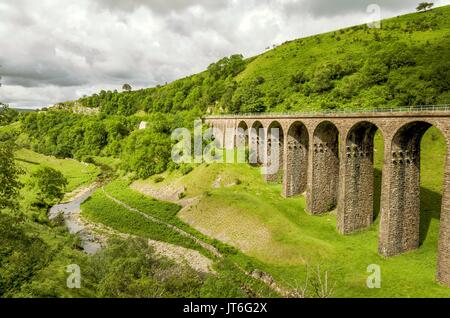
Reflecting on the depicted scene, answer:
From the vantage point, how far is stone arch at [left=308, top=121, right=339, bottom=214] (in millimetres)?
47875

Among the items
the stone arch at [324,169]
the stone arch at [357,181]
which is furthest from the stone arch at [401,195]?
the stone arch at [324,169]

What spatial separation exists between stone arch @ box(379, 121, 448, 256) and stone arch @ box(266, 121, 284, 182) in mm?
27882

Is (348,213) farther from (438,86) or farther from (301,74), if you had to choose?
(301,74)

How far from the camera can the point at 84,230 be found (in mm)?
52219

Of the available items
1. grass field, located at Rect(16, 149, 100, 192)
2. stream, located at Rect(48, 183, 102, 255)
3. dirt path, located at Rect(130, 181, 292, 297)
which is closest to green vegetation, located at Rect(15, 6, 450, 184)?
dirt path, located at Rect(130, 181, 292, 297)

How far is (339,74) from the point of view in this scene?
9781cm

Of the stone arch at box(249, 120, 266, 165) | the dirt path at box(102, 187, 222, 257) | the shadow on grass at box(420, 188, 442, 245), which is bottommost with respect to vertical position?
the dirt path at box(102, 187, 222, 257)

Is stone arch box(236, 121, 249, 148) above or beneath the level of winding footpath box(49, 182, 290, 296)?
above

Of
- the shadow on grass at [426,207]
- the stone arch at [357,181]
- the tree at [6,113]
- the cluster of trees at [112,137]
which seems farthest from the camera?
the cluster of trees at [112,137]

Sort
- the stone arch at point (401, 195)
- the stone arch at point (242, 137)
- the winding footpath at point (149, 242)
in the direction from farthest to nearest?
1. the stone arch at point (242, 137)
2. the winding footpath at point (149, 242)
3. the stone arch at point (401, 195)

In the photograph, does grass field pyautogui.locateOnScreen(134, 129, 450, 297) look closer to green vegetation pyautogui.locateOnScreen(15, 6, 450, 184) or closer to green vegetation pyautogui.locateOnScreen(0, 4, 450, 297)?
green vegetation pyautogui.locateOnScreen(0, 4, 450, 297)

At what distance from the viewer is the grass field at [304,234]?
31.7 meters

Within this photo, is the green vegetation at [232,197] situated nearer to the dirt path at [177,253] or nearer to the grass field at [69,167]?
the grass field at [69,167]
